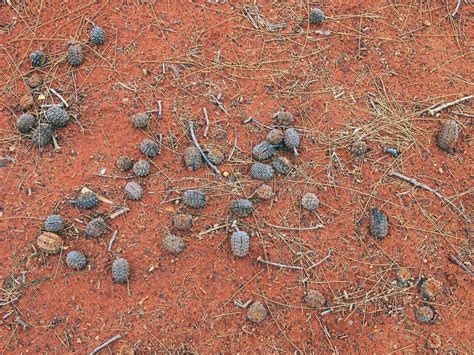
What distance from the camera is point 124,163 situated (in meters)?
3.83

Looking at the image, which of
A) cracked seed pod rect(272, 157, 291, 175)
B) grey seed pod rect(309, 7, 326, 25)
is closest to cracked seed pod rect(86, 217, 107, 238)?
cracked seed pod rect(272, 157, 291, 175)

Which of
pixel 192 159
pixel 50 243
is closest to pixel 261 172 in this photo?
pixel 192 159

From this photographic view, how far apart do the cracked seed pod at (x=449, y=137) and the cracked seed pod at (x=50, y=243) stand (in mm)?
3314

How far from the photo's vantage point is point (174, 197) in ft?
12.3

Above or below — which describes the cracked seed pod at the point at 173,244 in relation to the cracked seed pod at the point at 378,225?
above

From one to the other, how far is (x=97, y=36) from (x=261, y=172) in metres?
2.08

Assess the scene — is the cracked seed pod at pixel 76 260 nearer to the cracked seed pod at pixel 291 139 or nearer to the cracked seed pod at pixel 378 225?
the cracked seed pod at pixel 291 139

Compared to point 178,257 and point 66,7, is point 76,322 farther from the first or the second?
point 66,7

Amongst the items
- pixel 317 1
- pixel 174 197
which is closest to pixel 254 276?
pixel 174 197

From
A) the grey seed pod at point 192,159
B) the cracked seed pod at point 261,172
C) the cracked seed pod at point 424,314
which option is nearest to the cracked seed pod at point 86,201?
the grey seed pod at point 192,159

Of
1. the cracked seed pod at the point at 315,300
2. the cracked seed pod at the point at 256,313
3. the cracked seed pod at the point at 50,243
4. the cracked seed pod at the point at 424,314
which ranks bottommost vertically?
the cracked seed pod at the point at 424,314

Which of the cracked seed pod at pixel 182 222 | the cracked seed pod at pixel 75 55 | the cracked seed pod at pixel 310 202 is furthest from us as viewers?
the cracked seed pod at pixel 75 55

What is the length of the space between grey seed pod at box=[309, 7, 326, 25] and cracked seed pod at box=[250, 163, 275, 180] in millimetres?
1788

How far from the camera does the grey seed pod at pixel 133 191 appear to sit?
12.2ft
